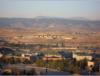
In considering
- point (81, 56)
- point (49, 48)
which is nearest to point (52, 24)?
point (49, 48)

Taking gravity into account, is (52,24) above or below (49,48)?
above

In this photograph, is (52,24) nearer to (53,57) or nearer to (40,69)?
(53,57)

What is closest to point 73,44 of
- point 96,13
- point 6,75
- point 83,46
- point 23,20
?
point 83,46

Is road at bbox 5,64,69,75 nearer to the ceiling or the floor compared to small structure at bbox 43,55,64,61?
nearer to the floor

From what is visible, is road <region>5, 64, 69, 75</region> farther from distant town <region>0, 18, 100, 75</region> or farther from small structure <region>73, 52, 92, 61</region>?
small structure <region>73, 52, 92, 61</region>

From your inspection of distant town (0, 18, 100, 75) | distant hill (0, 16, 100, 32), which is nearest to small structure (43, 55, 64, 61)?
distant town (0, 18, 100, 75)

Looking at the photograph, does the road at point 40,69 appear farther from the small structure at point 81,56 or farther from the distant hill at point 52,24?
the distant hill at point 52,24

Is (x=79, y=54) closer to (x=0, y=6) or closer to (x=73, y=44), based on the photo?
(x=73, y=44)

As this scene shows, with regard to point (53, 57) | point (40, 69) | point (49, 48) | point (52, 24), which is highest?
point (52, 24)
